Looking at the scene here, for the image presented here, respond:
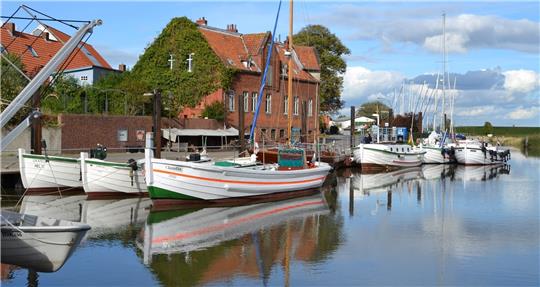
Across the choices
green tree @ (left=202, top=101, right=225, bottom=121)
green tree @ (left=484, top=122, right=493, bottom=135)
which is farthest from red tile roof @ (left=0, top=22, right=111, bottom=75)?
green tree @ (left=484, top=122, right=493, bottom=135)

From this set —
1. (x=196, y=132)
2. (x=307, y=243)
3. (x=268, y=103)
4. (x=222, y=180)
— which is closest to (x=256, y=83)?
(x=268, y=103)

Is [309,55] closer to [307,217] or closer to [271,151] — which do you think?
[271,151]

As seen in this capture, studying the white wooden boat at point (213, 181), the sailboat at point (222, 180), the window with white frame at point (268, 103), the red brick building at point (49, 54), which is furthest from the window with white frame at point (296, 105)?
the white wooden boat at point (213, 181)

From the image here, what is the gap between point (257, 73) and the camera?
53.0 metres

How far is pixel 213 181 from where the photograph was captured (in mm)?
24422

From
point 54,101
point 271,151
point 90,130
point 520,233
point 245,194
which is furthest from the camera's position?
point 54,101

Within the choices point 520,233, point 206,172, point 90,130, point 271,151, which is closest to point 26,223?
point 206,172

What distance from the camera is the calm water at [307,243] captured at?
14.4 metres

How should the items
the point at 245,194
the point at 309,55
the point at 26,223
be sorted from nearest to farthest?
the point at 26,223
the point at 245,194
the point at 309,55

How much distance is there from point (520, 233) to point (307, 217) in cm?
749

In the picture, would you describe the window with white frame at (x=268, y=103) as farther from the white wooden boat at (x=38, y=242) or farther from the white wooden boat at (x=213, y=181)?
the white wooden boat at (x=38, y=242)

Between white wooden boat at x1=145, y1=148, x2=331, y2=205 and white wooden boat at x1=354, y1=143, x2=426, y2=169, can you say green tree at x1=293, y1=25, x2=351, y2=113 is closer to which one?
white wooden boat at x1=354, y1=143, x2=426, y2=169

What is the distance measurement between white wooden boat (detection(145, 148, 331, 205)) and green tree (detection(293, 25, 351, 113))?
42.0 meters

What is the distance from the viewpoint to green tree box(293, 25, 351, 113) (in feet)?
232
